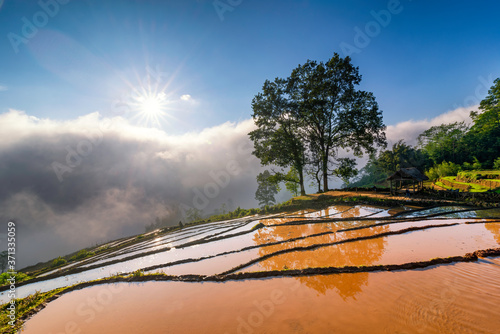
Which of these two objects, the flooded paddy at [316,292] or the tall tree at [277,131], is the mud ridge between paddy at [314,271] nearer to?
the flooded paddy at [316,292]

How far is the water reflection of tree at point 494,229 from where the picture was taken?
8.31m

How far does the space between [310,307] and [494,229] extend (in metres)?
11.4

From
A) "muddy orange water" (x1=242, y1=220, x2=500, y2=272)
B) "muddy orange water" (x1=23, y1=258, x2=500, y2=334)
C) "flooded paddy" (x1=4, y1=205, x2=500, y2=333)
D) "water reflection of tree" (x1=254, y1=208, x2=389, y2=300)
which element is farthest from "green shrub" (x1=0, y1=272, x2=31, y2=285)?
"muddy orange water" (x1=242, y1=220, x2=500, y2=272)

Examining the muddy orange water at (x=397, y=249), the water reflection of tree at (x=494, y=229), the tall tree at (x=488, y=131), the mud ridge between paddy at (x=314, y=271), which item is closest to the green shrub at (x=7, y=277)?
the mud ridge between paddy at (x=314, y=271)

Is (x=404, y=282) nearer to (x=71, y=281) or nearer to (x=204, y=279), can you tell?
(x=204, y=279)

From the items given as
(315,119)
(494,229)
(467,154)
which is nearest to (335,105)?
(315,119)

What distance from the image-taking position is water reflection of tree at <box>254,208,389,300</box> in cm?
582

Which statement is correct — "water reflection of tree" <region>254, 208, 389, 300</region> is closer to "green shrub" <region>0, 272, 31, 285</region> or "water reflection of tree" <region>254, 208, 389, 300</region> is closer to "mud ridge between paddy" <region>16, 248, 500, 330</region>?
"mud ridge between paddy" <region>16, 248, 500, 330</region>

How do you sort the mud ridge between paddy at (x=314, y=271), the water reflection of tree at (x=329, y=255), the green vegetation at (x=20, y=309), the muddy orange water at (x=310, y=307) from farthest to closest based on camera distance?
the mud ridge between paddy at (x=314, y=271), the green vegetation at (x=20, y=309), the water reflection of tree at (x=329, y=255), the muddy orange water at (x=310, y=307)

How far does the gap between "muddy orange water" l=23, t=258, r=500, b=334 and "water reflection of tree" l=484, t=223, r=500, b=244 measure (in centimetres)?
348

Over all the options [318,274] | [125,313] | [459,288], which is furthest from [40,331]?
[459,288]

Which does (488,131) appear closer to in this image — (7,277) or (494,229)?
(494,229)

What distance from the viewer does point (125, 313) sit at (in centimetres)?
602

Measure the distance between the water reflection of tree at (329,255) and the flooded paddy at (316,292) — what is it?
0.04 meters
